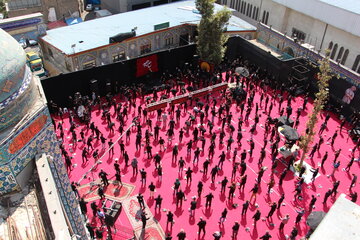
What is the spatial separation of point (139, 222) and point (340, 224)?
9876 millimetres

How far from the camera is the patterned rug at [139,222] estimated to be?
1590 cm

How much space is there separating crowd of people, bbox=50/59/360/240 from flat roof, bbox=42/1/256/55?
4.78m

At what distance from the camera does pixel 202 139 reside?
805 inches

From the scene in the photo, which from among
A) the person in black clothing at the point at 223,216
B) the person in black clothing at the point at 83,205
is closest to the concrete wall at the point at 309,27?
the person in black clothing at the point at 223,216

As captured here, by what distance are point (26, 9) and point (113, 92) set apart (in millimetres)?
23349

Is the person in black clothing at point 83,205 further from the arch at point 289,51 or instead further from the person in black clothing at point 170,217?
the arch at point 289,51

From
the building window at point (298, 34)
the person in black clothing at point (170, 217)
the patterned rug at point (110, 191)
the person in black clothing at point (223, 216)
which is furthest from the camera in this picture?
the building window at point (298, 34)

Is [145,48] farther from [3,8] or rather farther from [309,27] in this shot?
[3,8]

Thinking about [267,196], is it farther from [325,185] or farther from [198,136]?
[198,136]

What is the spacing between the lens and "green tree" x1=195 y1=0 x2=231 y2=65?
90.4 ft

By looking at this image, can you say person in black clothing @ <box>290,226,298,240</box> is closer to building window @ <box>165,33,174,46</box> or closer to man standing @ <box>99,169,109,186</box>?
man standing @ <box>99,169,109,186</box>

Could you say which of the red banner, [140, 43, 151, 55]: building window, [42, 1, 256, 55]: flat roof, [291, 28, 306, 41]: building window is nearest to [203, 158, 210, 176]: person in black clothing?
the red banner

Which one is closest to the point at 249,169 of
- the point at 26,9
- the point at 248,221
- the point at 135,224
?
the point at 248,221

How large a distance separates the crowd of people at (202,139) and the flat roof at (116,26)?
4781mm
